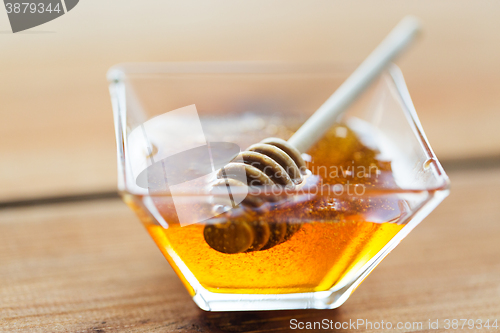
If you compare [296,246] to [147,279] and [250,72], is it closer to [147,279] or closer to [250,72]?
[147,279]

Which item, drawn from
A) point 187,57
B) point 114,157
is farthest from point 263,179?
point 187,57

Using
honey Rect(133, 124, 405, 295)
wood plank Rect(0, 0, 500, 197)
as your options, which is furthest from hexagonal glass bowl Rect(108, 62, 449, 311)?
wood plank Rect(0, 0, 500, 197)

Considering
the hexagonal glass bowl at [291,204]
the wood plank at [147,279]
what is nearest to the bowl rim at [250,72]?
the hexagonal glass bowl at [291,204]

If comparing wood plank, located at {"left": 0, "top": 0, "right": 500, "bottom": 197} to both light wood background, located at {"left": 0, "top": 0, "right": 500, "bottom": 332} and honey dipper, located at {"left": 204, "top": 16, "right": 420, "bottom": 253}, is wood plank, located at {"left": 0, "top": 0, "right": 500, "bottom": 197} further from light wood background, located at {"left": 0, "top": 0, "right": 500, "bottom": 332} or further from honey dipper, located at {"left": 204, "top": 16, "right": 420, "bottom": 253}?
honey dipper, located at {"left": 204, "top": 16, "right": 420, "bottom": 253}

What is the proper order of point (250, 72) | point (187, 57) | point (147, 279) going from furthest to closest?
point (187, 57)
point (250, 72)
point (147, 279)

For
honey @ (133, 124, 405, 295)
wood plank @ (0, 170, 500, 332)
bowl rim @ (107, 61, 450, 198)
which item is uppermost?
bowl rim @ (107, 61, 450, 198)

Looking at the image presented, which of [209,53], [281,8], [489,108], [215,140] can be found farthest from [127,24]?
[489,108]
